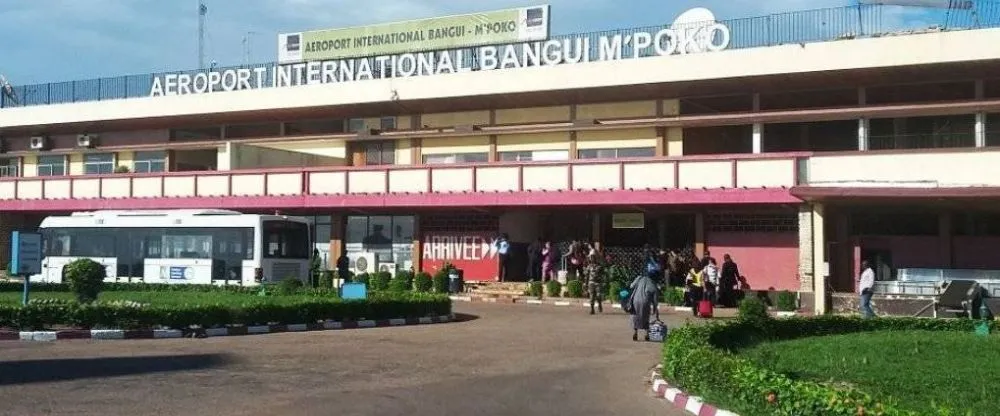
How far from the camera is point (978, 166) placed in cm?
2667

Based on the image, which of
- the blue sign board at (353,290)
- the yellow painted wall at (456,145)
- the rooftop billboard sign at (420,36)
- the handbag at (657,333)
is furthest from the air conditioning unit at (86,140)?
the handbag at (657,333)

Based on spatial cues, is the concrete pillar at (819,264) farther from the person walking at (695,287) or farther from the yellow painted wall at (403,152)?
the yellow painted wall at (403,152)

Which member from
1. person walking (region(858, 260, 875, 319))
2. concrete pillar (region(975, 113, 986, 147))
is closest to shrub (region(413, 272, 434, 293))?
person walking (region(858, 260, 875, 319))

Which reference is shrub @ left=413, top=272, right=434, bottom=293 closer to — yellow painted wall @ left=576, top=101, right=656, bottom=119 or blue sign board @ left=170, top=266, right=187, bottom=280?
blue sign board @ left=170, top=266, right=187, bottom=280

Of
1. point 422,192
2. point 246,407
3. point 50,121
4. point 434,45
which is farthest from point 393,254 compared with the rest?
point 246,407

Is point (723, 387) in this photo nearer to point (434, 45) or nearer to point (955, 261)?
point (955, 261)

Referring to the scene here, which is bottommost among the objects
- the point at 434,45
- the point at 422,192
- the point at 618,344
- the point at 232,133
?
the point at 618,344

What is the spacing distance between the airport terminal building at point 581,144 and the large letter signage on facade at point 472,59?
8 cm

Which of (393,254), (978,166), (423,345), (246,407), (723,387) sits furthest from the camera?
(393,254)

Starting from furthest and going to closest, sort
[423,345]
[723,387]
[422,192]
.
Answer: [422,192], [423,345], [723,387]

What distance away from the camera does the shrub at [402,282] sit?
33.8m

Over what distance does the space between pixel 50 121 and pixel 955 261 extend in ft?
118

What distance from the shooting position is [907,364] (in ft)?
45.4

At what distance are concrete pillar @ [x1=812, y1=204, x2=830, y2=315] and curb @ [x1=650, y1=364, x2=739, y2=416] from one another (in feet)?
49.3
